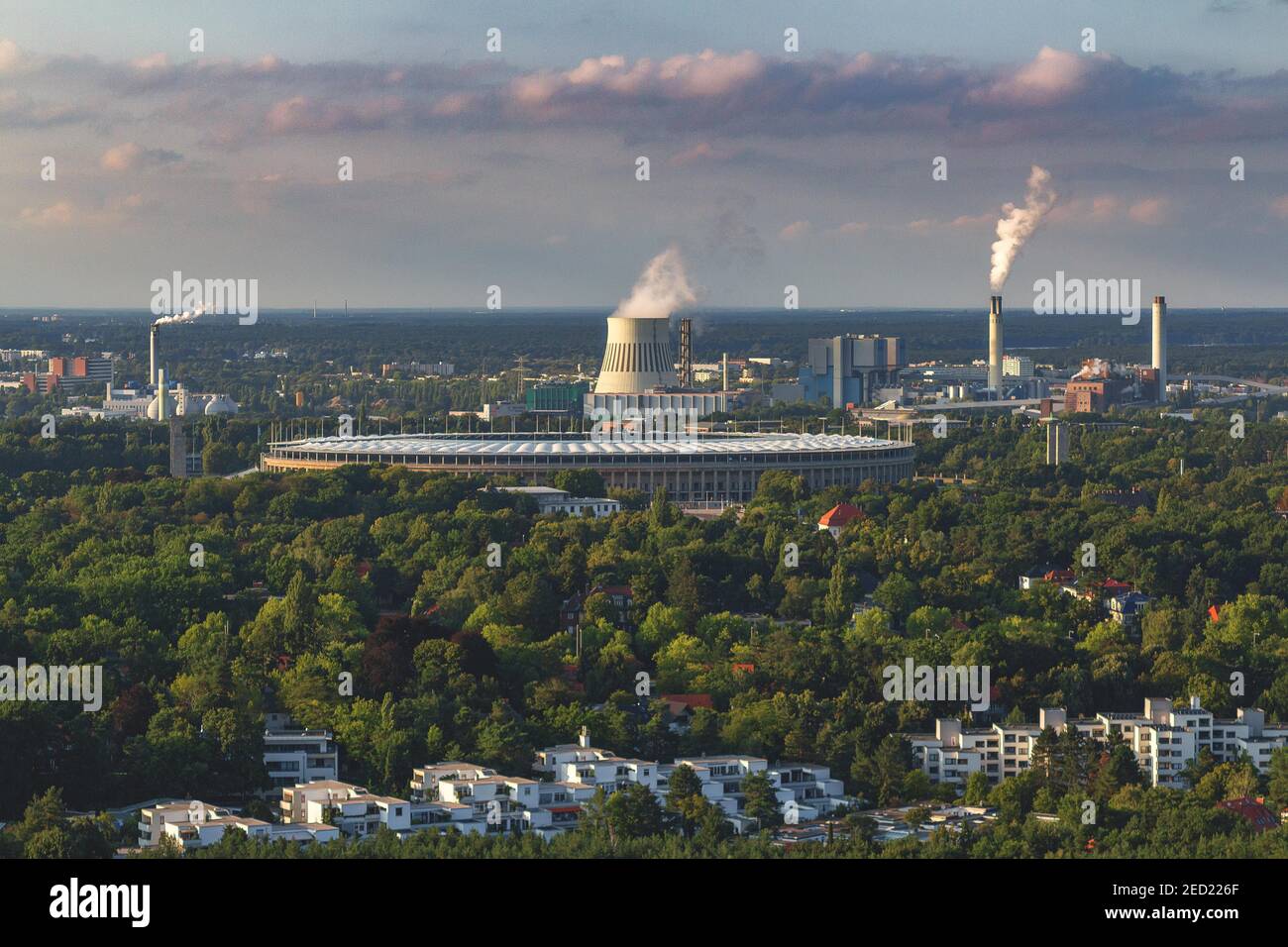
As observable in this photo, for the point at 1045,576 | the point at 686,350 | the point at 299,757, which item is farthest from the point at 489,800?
the point at 686,350

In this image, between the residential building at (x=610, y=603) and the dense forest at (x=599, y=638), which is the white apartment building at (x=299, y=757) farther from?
the residential building at (x=610, y=603)

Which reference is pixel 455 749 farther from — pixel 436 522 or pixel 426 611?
pixel 436 522

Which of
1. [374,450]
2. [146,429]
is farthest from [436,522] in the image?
[146,429]

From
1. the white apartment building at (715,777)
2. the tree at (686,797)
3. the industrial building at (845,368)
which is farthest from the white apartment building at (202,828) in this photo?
the industrial building at (845,368)
